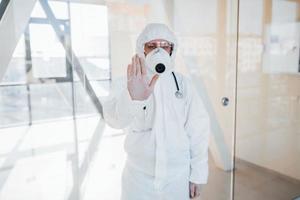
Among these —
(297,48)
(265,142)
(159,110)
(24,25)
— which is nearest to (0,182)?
(24,25)

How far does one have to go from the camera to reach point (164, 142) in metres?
1.28

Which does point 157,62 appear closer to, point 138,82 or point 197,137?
point 138,82

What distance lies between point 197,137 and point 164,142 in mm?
166

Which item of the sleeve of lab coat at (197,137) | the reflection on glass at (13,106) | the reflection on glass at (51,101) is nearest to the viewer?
the sleeve of lab coat at (197,137)

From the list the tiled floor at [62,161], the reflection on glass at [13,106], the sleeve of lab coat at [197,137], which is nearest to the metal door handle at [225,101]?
the tiled floor at [62,161]

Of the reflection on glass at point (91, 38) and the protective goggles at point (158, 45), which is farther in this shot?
the reflection on glass at point (91, 38)

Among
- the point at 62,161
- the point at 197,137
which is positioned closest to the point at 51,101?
the point at 62,161

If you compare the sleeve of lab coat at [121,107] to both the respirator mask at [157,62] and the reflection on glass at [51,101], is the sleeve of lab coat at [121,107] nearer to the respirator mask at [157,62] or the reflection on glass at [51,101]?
the respirator mask at [157,62]

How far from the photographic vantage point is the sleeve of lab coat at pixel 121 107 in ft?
3.68

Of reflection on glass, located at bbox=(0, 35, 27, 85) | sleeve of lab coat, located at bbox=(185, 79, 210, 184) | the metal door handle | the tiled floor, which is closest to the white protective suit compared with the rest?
sleeve of lab coat, located at bbox=(185, 79, 210, 184)

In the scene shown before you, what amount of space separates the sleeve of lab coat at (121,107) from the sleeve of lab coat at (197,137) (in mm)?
251

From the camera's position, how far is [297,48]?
2471 millimetres

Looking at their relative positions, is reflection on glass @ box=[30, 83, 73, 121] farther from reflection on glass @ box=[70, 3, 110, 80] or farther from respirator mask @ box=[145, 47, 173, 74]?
respirator mask @ box=[145, 47, 173, 74]

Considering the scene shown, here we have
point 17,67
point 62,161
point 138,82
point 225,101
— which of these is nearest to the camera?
point 138,82
